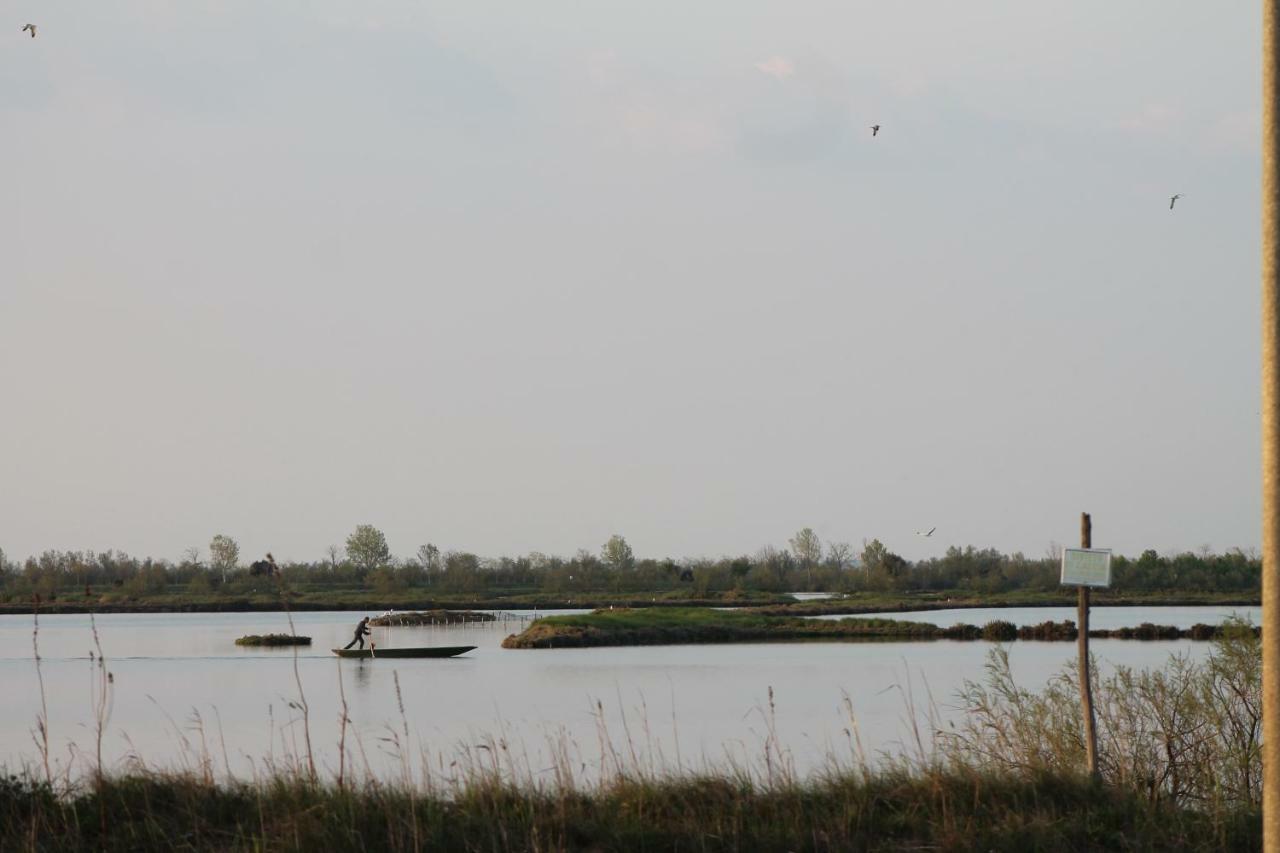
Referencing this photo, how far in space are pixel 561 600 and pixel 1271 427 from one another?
105 metres

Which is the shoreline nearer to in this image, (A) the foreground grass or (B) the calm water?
(B) the calm water

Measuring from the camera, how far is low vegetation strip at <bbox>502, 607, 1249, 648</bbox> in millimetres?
59219

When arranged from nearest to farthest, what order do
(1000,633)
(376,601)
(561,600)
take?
(1000,633)
(561,600)
(376,601)

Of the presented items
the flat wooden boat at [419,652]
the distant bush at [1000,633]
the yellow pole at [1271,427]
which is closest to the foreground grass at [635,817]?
the yellow pole at [1271,427]

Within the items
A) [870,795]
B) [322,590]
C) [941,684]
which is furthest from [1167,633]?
[322,590]

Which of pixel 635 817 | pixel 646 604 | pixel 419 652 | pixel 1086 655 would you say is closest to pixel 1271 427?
pixel 635 817

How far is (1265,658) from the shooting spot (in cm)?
640

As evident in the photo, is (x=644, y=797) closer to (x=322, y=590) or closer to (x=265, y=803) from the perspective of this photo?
(x=265, y=803)

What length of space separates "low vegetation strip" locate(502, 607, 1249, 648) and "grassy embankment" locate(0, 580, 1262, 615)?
734 inches

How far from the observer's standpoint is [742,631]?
64625 mm

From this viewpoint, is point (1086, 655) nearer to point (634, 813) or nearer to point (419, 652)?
point (634, 813)

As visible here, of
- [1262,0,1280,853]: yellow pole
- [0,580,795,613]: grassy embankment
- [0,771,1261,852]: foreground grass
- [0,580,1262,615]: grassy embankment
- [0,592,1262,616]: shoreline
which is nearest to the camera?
[1262,0,1280,853]: yellow pole

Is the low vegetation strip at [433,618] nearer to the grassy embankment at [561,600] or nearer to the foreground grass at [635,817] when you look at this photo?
the grassy embankment at [561,600]

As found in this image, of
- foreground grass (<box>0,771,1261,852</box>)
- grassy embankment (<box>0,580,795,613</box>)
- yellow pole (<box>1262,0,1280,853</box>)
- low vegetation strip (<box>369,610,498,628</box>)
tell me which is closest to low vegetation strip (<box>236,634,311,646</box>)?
low vegetation strip (<box>369,610,498,628</box>)
